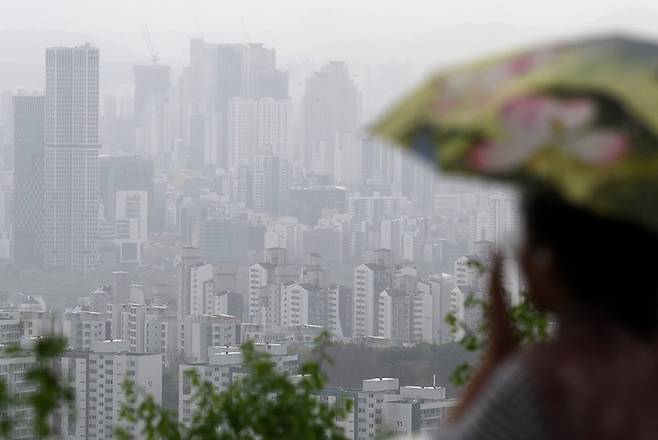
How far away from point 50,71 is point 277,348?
31069mm

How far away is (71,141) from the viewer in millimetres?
55688

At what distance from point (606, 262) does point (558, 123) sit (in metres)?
0.07

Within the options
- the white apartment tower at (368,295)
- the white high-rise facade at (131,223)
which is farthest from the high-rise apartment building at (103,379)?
the white high-rise facade at (131,223)

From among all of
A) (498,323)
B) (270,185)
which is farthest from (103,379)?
(498,323)

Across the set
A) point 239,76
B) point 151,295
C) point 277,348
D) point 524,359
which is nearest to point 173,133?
point 239,76

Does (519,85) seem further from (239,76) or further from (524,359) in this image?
(239,76)

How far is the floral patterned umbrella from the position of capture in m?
0.61

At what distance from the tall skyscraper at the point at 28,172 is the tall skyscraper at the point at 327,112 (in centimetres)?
982

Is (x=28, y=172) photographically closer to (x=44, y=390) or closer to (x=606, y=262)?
(x=44, y=390)

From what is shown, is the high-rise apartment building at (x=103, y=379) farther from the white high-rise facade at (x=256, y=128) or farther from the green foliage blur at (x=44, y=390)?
the green foliage blur at (x=44, y=390)

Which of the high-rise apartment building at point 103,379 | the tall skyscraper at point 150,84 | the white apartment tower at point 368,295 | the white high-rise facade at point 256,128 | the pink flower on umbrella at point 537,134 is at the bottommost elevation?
the high-rise apartment building at point 103,379

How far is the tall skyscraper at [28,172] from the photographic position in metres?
50.0

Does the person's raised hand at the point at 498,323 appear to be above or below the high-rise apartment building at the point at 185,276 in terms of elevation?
below

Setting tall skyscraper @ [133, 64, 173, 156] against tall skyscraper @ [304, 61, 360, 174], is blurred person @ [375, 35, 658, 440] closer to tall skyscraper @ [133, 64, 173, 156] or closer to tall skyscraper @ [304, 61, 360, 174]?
tall skyscraper @ [304, 61, 360, 174]
